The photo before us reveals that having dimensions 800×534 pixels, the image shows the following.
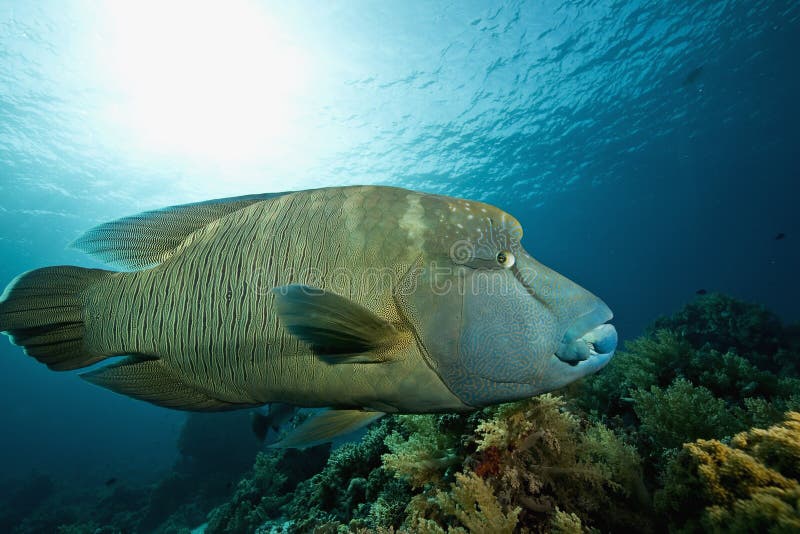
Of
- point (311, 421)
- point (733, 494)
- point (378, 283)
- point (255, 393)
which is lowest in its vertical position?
point (733, 494)

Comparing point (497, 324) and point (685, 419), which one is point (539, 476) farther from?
point (497, 324)

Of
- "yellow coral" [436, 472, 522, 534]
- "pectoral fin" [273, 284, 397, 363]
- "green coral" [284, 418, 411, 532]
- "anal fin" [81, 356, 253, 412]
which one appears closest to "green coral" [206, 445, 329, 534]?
"green coral" [284, 418, 411, 532]

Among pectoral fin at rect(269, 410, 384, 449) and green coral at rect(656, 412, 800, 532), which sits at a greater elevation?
pectoral fin at rect(269, 410, 384, 449)

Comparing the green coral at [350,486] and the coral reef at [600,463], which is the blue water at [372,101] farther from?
the coral reef at [600,463]

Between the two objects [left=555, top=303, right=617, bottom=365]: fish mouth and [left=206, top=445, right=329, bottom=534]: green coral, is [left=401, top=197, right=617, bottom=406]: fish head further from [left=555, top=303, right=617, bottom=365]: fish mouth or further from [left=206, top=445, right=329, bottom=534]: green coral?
[left=206, top=445, right=329, bottom=534]: green coral

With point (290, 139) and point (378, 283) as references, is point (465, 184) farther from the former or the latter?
point (378, 283)

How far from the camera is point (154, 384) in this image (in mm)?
1872

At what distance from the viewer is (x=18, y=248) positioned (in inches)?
1668

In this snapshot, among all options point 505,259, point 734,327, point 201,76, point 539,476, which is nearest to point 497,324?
point 505,259

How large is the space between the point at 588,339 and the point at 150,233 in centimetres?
233

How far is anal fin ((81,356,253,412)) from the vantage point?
1858 mm

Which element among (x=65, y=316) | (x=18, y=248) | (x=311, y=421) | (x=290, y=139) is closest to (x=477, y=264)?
(x=311, y=421)

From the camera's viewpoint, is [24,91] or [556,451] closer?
[556,451]

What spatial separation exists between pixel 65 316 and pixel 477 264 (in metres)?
2.21
